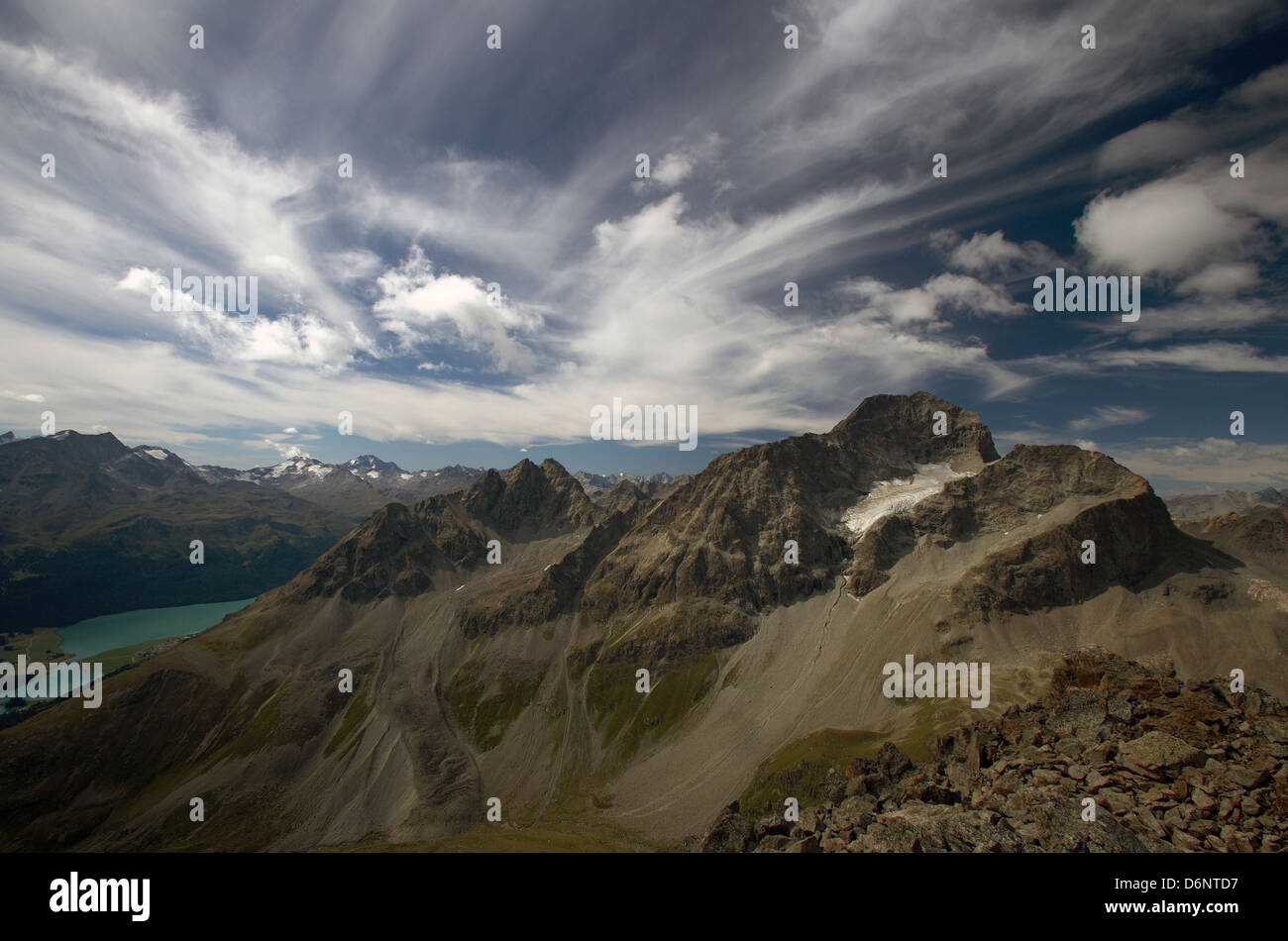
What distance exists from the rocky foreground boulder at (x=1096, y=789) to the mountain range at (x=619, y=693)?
3113 inches

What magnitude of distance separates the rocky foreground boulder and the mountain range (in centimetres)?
7907

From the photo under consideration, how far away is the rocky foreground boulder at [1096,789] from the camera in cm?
2173

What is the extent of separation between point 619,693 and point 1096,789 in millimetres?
155191

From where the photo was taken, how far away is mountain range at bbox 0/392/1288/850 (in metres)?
118

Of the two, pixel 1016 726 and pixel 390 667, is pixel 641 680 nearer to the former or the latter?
pixel 390 667

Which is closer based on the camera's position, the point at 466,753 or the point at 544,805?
the point at 544,805

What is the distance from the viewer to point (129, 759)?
134 m

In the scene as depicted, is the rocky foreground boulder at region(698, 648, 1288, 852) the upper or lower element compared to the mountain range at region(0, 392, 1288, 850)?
upper

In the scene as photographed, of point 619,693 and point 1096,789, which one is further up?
point 1096,789

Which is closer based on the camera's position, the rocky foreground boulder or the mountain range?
the rocky foreground boulder

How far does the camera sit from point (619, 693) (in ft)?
542
